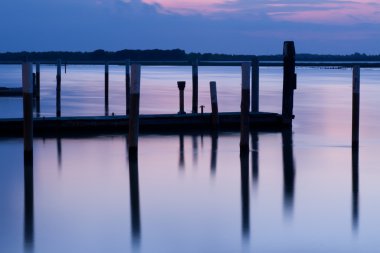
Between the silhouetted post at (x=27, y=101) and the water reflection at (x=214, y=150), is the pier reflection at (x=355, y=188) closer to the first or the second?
the water reflection at (x=214, y=150)

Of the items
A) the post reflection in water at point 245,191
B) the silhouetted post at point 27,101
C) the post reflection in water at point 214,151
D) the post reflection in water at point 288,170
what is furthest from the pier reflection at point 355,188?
the silhouetted post at point 27,101

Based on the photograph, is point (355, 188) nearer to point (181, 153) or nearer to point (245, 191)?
point (245, 191)

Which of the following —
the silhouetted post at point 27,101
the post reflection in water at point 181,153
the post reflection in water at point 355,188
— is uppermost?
the silhouetted post at point 27,101

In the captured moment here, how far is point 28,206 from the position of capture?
9.69 m

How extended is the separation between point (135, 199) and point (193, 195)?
797 mm

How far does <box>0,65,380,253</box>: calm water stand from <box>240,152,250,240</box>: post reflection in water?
1 cm

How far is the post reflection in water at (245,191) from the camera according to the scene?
338 inches

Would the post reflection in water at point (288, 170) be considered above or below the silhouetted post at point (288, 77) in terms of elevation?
below

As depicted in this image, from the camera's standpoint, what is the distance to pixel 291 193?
10.7 metres

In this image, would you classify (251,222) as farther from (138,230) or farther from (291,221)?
(138,230)

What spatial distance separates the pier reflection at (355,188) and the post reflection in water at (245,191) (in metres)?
1.07

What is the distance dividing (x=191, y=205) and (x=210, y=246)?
2161mm

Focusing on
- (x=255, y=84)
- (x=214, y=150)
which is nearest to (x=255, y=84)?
(x=255, y=84)

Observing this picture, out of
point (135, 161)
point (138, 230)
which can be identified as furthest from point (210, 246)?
point (135, 161)
